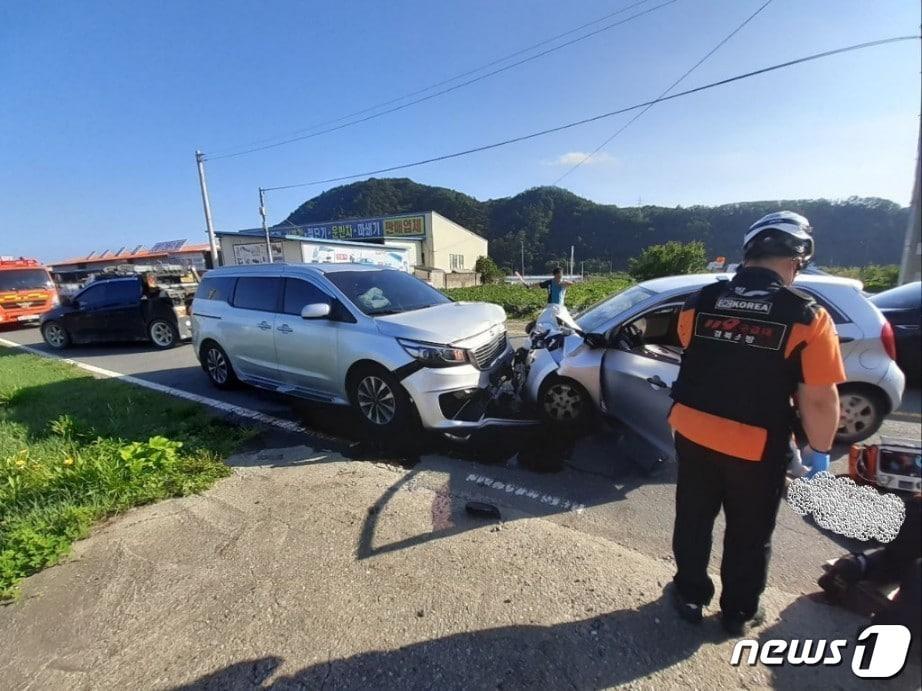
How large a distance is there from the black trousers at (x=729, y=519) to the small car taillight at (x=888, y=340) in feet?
6.49

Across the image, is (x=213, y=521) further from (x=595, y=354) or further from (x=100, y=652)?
(x=595, y=354)

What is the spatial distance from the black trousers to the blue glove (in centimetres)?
19

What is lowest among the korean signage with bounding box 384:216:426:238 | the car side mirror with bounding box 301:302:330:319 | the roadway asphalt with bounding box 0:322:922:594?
the roadway asphalt with bounding box 0:322:922:594

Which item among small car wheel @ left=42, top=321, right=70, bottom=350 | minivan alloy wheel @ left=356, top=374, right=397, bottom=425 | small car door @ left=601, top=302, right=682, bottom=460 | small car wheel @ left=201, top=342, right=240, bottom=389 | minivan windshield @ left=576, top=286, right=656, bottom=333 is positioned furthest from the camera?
small car wheel @ left=42, top=321, right=70, bottom=350

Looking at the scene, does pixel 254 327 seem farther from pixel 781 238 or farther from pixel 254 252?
pixel 254 252

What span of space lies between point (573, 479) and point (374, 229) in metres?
49.3

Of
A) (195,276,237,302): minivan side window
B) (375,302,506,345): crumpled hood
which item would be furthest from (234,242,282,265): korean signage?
(375,302,506,345): crumpled hood

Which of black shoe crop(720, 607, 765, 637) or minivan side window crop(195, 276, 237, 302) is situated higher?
minivan side window crop(195, 276, 237, 302)

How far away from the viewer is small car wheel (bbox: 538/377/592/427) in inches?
161

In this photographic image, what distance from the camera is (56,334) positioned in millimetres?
10453

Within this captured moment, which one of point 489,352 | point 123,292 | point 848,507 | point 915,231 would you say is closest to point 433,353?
point 489,352

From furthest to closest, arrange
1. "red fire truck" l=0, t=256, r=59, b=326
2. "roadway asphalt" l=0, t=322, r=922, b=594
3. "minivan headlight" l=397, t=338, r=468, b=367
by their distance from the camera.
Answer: "red fire truck" l=0, t=256, r=59, b=326 < "minivan headlight" l=397, t=338, r=468, b=367 < "roadway asphalt" l=0, t=322, r=922, b=594

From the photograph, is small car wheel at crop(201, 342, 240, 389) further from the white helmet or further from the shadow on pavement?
the white helmet

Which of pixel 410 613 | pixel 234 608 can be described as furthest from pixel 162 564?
A: pixel 410 613
